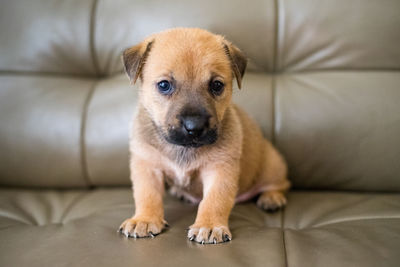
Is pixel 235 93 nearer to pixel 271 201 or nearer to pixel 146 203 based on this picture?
pixel 271 201

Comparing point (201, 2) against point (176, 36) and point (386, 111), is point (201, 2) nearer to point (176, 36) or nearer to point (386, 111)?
point (176, 36)

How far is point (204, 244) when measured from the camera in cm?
184

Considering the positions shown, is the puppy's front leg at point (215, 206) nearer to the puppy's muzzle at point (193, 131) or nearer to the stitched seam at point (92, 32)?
the puppy's muzzle at point (193, 131)

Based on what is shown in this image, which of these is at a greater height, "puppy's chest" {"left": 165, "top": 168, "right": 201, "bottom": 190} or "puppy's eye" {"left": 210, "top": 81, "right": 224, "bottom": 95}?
"puppy's eye" {"left": 210, "top": 81, "right": 224, "bottom": 95}

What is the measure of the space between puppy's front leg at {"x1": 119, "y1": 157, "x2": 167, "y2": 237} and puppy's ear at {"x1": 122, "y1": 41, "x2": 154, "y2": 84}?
50 cm

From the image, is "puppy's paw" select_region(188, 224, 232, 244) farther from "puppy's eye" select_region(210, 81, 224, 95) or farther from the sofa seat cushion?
"puppy's eye" select_region(210, 81, 224, 95)

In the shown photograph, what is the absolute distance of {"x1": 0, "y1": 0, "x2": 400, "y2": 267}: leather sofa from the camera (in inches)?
109

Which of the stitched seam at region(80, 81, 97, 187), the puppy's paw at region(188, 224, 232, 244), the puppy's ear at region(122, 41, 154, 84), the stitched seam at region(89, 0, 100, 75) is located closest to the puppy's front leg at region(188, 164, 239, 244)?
the puppy's paw at region(188, 224, 232, 244)

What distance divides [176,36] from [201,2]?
0.96m

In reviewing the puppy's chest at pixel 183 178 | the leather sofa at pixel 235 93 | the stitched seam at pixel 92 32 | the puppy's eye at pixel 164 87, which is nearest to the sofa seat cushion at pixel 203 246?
the leather sofa at pixel 235 93

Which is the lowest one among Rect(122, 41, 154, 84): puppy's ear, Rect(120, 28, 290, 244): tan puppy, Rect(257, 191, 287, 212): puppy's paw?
Rect(257, 191, 287, 212): puppy's paw

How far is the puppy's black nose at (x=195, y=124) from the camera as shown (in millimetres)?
1871

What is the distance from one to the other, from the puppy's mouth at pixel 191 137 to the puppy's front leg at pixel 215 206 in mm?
296

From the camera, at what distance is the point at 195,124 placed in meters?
1.87
